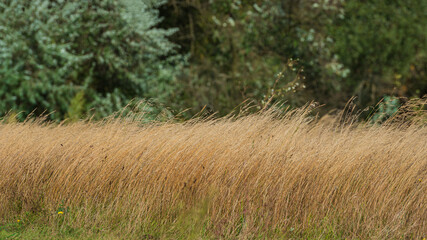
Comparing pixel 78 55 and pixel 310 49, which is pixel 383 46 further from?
pixel 78 55

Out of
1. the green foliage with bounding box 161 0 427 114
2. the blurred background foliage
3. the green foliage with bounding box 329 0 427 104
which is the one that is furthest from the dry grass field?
the green foliage with bounding box 329 0 427 104

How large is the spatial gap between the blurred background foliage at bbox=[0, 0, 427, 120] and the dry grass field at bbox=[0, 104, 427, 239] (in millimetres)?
5922

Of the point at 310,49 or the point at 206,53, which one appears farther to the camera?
the point at 206,53

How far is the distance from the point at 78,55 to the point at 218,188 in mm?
8220

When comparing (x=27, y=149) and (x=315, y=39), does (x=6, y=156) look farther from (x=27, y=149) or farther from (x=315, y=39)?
(x=315, y=39)

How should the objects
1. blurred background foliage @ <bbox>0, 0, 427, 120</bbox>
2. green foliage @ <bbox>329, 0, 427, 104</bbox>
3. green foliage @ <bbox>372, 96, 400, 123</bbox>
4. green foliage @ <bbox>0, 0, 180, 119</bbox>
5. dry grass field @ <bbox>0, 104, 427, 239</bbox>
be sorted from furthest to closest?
green foliage @ <bbox>329, 0, 427, 104</bbox> → blurred background foliage @ <bbox>0, 0, 427, 120</bbox> → green foliage @ <bbox>0, 0, 180, 119</bbox> → green foliage @ <bbox>372, 96, 400, 123</bbox> → dry grass field @ <bbox>0, 104, 427, 239</bbox>

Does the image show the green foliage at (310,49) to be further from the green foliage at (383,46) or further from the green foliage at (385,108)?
the green foliage at (385,108)

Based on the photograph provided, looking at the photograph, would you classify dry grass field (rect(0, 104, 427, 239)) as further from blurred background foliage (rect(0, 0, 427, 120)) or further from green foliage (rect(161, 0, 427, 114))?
green foliage (rect(161, 0, 427, 114))

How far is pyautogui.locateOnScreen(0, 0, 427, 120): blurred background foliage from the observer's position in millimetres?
12438

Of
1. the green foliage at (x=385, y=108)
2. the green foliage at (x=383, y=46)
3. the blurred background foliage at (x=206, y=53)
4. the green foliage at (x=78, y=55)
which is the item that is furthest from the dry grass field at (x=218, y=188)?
the green foliage at (x=383, y=46)

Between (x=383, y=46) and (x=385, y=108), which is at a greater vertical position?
(x=383, y=46)

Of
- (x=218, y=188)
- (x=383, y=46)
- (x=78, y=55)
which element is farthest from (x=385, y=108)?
(x=78, y=55)

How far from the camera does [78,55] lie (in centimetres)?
1284

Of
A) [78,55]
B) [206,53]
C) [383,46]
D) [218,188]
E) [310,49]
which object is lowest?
[383,46]
